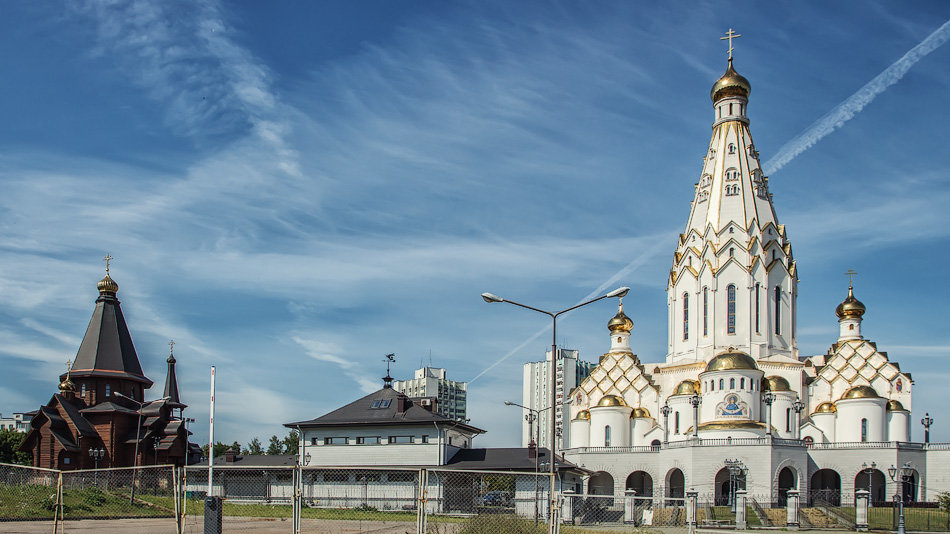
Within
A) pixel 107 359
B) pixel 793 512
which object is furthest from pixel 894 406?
pixel 107 359

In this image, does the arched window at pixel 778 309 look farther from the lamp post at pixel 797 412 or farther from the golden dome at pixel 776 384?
the lamp post at pixel 797 412

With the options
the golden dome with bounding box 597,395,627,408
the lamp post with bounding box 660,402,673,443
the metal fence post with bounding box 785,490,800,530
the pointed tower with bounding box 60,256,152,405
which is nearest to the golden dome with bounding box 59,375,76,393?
the pointed tower with bounding box 60,256,152,405

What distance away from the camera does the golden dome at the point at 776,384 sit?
227ft

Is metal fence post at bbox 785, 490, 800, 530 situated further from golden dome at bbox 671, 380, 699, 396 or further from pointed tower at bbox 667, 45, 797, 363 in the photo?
pointed tower at bbox 667, 45, 797, 363

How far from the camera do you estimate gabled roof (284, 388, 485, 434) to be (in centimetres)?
5356

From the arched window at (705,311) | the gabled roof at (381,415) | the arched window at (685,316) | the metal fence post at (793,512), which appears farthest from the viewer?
the arched window at (685,316)

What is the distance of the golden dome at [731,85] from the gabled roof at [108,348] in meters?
55.8

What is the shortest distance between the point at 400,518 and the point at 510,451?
2019cm

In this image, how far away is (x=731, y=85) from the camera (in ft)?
266

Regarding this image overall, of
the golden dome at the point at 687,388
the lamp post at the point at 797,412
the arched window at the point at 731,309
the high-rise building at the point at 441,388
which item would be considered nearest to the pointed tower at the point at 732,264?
the arched window at the point at 731,309

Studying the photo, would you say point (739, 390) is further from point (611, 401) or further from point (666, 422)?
point (611, 401)

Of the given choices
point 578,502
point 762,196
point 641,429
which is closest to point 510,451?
point 578,502

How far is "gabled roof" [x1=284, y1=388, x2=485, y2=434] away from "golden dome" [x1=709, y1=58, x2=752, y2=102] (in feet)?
135

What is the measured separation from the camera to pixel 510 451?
52.2 meters
